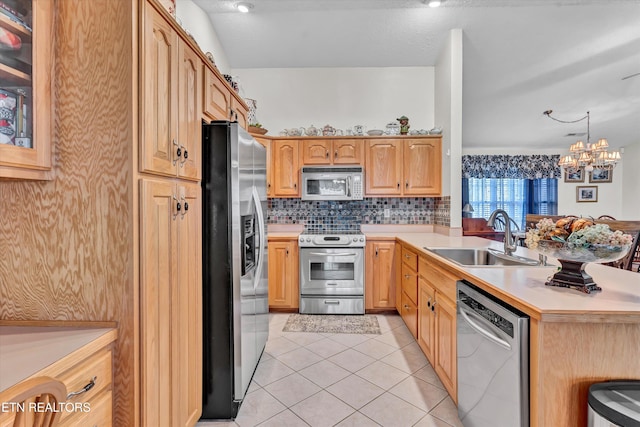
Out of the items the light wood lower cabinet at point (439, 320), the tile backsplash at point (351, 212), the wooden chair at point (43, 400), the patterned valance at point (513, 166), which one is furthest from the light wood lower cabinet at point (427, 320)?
the patterned valance at point (513, 166)

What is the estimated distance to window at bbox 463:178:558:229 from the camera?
6871 millimetres

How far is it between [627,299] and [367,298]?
244 centimetres

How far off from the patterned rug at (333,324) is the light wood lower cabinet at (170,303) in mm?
1543

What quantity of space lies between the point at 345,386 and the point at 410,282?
3.65ft

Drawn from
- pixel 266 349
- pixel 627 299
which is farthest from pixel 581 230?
pixel 266 349

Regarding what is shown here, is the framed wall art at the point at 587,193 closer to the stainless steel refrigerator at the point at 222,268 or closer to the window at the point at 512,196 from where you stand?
the window at the point at 512,196

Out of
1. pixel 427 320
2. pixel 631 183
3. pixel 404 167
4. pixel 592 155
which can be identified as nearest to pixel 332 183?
pixel 404 167

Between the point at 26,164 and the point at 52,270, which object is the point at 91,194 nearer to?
the point at 26,164

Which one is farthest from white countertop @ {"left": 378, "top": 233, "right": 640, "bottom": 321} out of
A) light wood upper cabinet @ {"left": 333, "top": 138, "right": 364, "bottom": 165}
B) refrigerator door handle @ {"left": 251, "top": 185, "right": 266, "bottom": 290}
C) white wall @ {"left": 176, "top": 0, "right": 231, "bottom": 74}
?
white wall @ {"left": 176, "top": 0, "right": 231, "bottom": 74}

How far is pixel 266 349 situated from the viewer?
8.52 feet

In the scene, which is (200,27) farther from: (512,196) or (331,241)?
(512,196)

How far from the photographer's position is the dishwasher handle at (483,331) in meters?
1.22

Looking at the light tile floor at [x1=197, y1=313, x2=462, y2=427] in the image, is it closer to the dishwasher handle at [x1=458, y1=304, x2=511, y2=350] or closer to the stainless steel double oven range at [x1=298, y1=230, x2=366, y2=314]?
the stainless steel double oven range at [x1=298, y1=230, x2=366, y2=314]

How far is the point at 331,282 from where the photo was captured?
Result: 336 cm
